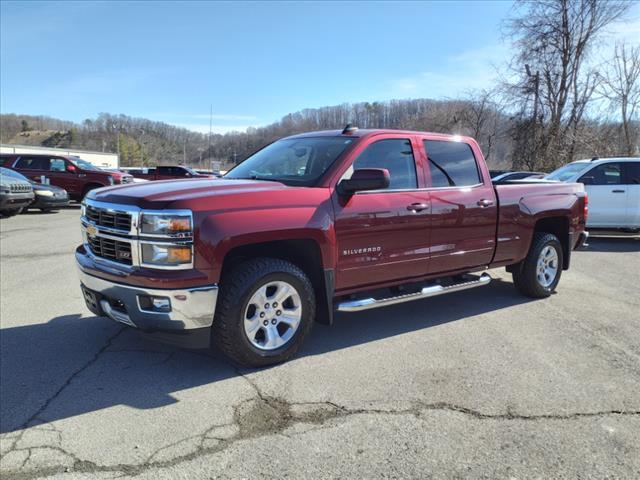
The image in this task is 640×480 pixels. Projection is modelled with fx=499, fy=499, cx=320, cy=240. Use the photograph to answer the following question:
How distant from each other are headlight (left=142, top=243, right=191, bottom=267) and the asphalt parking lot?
3.13 feet

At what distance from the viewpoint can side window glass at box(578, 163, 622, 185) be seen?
11.4 meters

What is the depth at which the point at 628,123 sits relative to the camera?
84.8ft

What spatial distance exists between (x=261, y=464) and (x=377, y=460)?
651 mm

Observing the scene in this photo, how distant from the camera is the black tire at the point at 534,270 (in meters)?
6.20

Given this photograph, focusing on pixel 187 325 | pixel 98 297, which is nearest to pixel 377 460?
pixel 187 325

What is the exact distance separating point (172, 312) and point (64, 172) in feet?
58.0

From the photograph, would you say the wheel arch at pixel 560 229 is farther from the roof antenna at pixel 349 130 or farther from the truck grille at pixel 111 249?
the truck grille at pixel 111 249

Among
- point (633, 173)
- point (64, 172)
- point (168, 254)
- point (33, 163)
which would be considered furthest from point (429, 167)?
point (33, 163)

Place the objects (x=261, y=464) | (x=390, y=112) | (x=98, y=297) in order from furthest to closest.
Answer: (x=390, y=112) < (x=98, y=297) < (x=261, y=464)

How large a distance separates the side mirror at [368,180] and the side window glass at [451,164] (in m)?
1.12

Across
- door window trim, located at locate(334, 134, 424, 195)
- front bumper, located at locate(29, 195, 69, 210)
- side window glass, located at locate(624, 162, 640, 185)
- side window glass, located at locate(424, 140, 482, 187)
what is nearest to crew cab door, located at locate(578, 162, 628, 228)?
side window glass, located at locate(624, 162, 640, 185)

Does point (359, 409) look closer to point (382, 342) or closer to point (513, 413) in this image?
point (513, 413)

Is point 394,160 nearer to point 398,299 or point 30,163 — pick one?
point 398,299

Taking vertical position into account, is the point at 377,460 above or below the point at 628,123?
below
